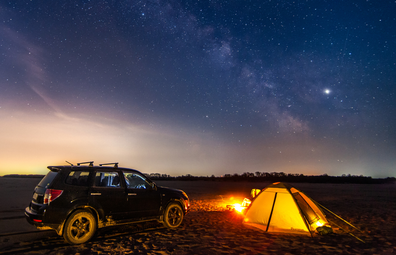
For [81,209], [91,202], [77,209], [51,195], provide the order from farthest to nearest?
[91,202] < [81,209] < [77,209] < [51,195]

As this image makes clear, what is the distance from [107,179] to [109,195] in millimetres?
645

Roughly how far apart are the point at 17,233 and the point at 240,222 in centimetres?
802

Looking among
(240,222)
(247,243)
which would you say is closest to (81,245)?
(247,243)

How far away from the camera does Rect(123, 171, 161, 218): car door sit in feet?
26.3

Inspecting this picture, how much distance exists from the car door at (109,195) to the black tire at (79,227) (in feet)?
1.18

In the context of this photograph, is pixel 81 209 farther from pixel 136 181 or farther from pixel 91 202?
pixel 136 181

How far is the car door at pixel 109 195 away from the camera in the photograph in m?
7.35

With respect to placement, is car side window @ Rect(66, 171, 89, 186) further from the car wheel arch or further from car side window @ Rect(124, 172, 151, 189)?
car side window @ Rect(124, 172, 151, 189)

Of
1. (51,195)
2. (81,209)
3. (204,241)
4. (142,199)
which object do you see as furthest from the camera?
(142,199)

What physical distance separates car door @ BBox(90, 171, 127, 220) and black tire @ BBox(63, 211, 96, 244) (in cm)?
36

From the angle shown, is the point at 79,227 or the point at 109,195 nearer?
the point at 79,227

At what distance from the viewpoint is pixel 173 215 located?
9.05m

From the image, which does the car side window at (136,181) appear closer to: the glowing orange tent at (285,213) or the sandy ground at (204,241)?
the sandy ground at (204,241)

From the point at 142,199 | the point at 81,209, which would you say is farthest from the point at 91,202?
the point at 142,199
